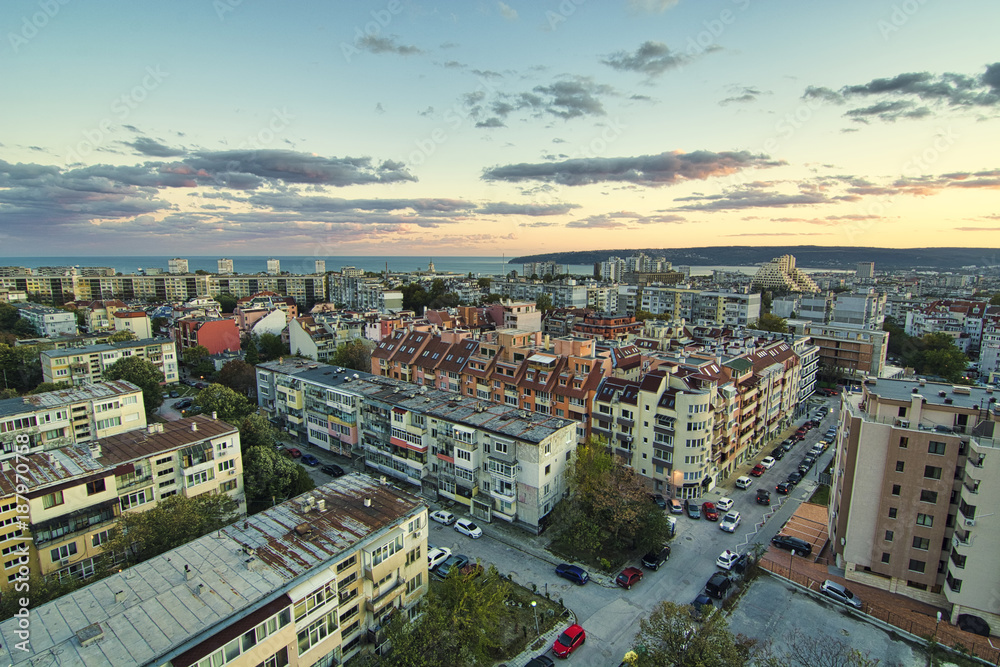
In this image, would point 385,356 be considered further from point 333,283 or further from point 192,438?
point 333,283

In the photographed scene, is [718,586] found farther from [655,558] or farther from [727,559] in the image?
[655,558]

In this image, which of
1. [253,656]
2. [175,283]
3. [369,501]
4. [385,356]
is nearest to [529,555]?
[369,501]

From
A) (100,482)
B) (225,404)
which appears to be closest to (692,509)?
(100,482)

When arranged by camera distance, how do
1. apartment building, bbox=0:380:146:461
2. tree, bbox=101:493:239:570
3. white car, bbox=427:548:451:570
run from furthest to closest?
apartment building, bbox=0:380:146:461, white car, bbox=427:548:451:570, tree, bbox=101:493:239:570

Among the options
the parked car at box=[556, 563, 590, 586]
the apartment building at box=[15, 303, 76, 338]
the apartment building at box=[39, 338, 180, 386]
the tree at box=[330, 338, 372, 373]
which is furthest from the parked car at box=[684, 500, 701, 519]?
the apartment building at box=[15, 303, 76, 338]

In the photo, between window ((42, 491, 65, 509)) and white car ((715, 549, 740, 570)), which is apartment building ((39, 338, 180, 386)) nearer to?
window ((42, 491, 65, 509))

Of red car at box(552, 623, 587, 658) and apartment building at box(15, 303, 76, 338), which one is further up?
apartment building at box(15, 303, 76, 338)
